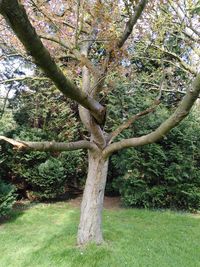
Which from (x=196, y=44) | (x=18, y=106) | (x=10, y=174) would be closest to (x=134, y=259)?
(x=10, y=174)

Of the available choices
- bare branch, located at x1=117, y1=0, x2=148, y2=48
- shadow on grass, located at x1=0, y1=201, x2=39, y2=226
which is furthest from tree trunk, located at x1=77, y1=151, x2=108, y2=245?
shadow on grass, located at x1=0, y1=201, x2=39, y2=226

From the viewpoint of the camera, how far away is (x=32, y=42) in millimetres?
2068

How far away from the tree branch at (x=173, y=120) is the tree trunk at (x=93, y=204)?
0.20 m

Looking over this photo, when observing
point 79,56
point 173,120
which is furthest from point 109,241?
point 79,56

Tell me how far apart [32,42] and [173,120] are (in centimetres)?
190

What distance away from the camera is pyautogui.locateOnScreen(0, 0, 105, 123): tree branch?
5.68 feet

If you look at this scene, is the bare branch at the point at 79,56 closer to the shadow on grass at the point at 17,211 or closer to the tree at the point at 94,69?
the tree at the point at 94,69

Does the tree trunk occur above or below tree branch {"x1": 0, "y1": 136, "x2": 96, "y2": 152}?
below

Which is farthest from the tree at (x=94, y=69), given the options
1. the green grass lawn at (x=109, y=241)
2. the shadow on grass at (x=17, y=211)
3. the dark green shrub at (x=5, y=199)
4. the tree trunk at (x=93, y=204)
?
the shadow on grass at (x=17, y=211)

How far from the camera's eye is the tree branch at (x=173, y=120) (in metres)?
2.91

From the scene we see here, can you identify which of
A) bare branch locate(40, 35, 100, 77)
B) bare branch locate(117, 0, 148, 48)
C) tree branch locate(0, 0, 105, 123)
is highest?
bare branch locate(117, 0, 148, 48)

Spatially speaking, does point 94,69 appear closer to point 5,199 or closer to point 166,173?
point 5,199

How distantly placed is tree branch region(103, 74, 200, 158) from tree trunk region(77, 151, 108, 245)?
0.20 meters

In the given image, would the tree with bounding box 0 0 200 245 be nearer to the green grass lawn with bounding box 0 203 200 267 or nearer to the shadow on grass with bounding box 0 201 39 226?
the green grass lawn with bounding box 0 203 200 267
